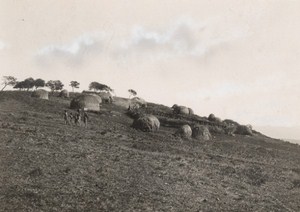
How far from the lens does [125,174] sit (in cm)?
2525

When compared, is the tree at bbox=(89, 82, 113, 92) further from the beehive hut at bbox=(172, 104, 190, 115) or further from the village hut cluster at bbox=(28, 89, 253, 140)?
the beehive hut at bbox=(172, 104, 190, 115)

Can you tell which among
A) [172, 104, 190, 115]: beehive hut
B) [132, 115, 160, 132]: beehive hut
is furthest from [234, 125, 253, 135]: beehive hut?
[132, 115, 160, 132]: beehive hut

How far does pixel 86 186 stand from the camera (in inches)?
847

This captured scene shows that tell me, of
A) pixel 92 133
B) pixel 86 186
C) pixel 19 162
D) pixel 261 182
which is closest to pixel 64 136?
pixel 92 133

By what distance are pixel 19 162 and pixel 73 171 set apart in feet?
11.6

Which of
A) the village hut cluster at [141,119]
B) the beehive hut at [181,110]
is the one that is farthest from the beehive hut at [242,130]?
the beehive hut at [181,110]

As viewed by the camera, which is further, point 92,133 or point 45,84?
point 45,84

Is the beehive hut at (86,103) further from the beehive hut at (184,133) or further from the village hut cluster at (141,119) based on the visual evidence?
the beehive hut at (184,133)

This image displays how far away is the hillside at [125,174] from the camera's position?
19594 mm

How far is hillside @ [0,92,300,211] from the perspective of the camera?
1959 centimetres

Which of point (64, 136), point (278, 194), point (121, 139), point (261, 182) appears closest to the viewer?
point (278, 194)

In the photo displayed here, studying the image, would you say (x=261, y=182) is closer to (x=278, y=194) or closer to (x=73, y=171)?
(x=278, y=194)

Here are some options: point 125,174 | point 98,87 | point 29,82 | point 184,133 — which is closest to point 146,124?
point 184,133

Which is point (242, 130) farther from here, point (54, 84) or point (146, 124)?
point (54, 84)
